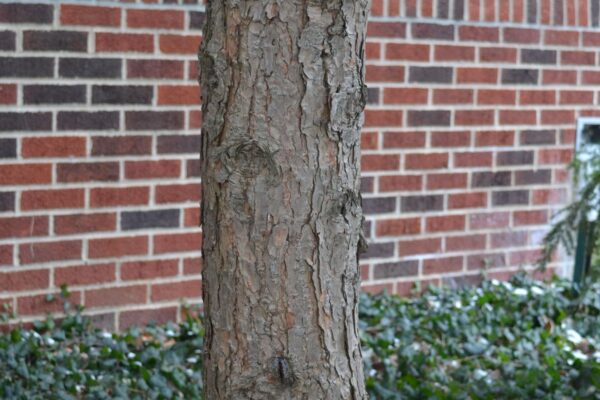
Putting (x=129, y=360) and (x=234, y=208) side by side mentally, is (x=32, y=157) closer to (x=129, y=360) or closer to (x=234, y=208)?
(x=129, y=360)

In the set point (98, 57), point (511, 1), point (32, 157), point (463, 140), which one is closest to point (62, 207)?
point (32, 157)

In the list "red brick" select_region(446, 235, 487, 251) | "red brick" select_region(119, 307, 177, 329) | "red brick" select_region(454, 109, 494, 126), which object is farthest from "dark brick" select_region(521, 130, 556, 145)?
"red brick" select_region(119, 307, 177, 329)

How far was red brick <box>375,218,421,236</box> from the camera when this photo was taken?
5664mm

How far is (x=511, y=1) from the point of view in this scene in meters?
6.03

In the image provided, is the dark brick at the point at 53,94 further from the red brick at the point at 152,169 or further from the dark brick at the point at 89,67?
the red brick at the point at 152,169

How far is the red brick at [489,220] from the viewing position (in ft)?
19.8

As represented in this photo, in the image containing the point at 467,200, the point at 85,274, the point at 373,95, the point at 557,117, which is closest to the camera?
the point at 85,274

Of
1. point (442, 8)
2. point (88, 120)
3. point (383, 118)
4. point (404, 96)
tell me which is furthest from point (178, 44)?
point (442, 8)

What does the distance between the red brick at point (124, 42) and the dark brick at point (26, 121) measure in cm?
39

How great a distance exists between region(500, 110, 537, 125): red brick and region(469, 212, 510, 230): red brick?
511 mm

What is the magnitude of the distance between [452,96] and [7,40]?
2423 millimetres

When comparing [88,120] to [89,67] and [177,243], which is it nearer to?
[89,67]

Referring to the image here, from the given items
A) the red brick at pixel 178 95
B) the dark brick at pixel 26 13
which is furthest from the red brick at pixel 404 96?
the dark brick at pixel 26 13

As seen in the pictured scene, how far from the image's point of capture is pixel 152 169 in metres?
4.95
